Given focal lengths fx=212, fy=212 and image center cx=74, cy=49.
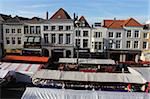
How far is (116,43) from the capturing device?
1856 centimetres

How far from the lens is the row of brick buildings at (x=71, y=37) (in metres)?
18.3

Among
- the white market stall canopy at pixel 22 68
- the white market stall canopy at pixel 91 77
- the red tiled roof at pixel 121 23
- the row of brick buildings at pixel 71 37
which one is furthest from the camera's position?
the red tiled roof at pixel 121 23

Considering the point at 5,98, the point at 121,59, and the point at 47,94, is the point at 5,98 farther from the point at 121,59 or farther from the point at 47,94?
the point at 121,59

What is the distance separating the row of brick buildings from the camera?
59.9 feet

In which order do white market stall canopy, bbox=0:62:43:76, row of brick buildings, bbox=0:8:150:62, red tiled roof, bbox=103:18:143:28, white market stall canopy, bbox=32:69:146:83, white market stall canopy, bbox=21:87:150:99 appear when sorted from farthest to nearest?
red tiled roof, bbox=103:18:143:28
row of brick buildings, bbox=0:8:150:62
white market stall canopy, bbox=0:62:43:76
white market stall canopy, bbox=32:69:146:83
white market stall canopy, bbox=21:87:150:99

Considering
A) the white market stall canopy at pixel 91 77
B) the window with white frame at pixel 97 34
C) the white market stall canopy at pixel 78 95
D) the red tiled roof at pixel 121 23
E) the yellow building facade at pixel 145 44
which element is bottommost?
the white market stall canopy at pixel 91 77

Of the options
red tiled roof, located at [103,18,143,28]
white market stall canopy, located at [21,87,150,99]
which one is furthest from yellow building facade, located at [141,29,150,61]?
white market stall canopy, located at [21,87,150,99]

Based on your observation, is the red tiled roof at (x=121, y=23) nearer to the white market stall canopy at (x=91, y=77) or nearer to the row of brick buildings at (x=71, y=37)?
the row of brick buildings at (x=71, y=37)

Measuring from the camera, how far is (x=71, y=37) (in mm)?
18172

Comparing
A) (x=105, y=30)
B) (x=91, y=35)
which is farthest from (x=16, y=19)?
(x=105, y=30)

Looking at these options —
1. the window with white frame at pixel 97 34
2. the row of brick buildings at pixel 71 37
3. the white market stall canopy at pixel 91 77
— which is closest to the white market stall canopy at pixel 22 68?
the white market stall canopy at pixel 91 77

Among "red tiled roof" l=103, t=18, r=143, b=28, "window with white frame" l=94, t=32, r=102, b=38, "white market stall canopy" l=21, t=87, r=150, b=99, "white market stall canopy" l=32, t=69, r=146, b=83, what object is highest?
"red tiled roof" l=103, t=18, r=143, b=28

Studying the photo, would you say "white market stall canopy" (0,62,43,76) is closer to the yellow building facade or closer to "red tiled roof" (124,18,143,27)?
"red tiled roof" (124,18,143,27)

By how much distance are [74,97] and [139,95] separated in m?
1.43
